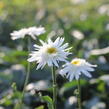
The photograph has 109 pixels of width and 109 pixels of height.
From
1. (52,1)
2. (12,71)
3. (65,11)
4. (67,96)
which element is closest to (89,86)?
(67,96)

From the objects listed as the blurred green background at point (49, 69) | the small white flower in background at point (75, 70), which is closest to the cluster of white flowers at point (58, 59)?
the small white flower in background at point (75, 70)

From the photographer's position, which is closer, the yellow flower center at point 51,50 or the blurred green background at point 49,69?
the yellow flower center at point 51,50

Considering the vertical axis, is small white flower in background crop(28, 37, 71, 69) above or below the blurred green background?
below

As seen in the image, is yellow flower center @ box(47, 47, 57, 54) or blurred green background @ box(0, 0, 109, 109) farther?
blurred green background @ box(0, 0, 109, 109)

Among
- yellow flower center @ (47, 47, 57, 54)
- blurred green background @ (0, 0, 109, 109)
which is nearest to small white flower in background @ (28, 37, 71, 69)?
yellow flower center @ (47, 47, 57, 54)

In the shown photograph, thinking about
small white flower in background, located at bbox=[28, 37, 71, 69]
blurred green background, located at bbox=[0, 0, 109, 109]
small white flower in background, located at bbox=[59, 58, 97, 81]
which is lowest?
small white flower in background, located at bbox=[59, 58, 97, 81]

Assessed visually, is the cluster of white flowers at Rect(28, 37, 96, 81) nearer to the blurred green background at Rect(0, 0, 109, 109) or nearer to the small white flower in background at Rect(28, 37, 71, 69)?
the small white flower in background at Rect(28, 37, 71, 69)

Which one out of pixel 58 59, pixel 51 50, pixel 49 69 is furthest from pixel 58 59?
pixel 49 69

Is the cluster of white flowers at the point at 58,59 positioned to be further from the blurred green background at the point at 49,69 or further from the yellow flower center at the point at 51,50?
the blurred green background at the point at 49,69

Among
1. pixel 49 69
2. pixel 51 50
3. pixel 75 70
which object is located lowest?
pixel 75 70

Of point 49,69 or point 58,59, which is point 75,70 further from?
Answer: point 49,69

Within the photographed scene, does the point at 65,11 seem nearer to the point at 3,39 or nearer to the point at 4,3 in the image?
the point at 4,3
